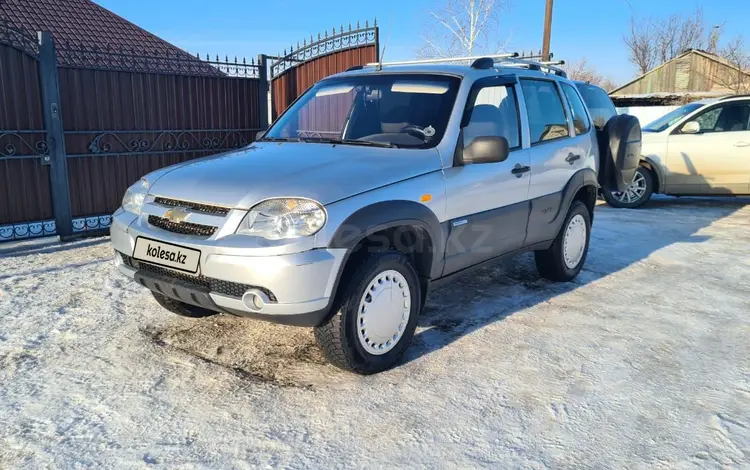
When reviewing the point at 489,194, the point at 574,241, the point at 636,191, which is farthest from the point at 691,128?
the point at 489,194

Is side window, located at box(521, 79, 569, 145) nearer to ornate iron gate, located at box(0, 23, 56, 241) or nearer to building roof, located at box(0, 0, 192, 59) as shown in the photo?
ornate iron gate, located at box(0, 23, 56, 241)

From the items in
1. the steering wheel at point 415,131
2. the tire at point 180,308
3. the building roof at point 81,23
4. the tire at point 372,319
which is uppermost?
the building roof at point 81,23

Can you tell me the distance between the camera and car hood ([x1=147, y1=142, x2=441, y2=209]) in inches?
131

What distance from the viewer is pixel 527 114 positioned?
192 inches

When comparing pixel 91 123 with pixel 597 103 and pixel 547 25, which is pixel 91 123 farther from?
pixel 547 25

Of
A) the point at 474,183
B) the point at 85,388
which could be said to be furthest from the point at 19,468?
the point at 474,183

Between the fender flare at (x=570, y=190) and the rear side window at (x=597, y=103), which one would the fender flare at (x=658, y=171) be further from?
the fender flare at (x=570, y=190)

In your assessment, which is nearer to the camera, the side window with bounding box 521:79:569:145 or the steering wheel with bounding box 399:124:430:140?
the steering wheel with bounding box 399:124:430:140

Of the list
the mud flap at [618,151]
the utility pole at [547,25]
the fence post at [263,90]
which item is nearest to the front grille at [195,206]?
the mud flap at [618,151]

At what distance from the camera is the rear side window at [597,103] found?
32.5 feet

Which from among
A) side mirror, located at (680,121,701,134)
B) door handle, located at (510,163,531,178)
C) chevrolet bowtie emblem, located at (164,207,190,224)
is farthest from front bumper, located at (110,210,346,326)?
side mirror, located at (680,121,701,134)

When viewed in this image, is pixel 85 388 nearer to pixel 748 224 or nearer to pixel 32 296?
pixel 32 296

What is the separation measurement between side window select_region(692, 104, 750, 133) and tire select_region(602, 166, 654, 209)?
3.76 ft

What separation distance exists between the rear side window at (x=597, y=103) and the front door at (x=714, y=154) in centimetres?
114
